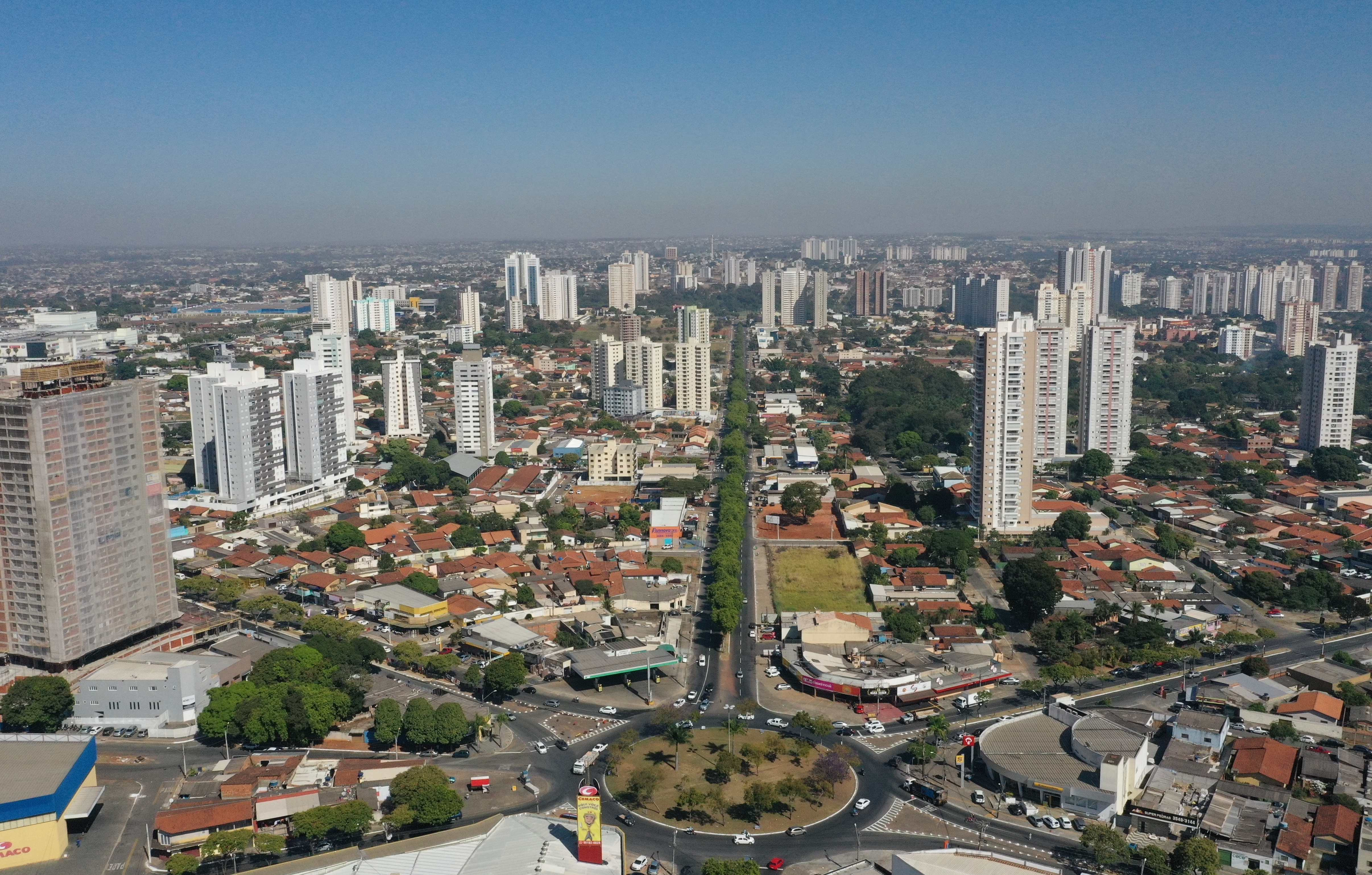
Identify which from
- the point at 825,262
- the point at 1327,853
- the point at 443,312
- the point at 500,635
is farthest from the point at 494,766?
the point at 825,262

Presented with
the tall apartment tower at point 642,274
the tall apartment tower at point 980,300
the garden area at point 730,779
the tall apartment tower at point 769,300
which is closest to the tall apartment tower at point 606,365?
the tall apartment tower at point 980,300

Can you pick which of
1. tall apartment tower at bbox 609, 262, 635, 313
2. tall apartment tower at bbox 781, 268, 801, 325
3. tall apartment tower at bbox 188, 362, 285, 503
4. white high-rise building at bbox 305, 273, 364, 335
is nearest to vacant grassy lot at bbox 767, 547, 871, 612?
tall apartment tower at bbox 188, 362, 285, 503

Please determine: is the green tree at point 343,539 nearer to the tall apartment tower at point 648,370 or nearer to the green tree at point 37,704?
the green tree at point 37,704

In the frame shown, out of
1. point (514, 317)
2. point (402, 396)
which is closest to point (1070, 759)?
point (402, 396)

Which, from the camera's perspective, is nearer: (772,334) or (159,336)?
(159,336)

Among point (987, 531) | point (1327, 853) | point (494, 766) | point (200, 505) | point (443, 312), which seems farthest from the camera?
point (443, 312)

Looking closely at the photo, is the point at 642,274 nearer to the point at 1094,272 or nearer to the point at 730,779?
the point at 1094,272

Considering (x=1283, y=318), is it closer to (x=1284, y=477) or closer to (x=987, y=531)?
(x=1284, y=477)
